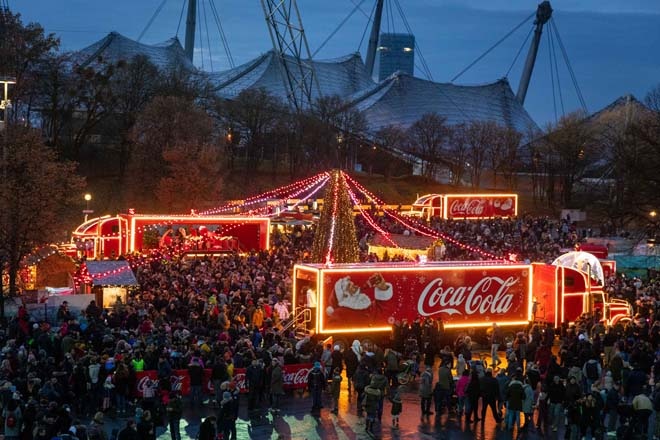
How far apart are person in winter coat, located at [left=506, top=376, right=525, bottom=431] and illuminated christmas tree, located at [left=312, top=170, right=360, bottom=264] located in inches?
408

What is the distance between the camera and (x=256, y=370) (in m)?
17.2

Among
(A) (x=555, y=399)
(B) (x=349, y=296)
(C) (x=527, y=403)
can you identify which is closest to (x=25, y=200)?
(B) (x=349, y=296)

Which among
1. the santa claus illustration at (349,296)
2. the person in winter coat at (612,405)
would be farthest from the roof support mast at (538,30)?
the person in winter coat at (612,405)

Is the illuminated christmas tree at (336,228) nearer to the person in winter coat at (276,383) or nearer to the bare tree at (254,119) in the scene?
the person in winter coat at (276,383)

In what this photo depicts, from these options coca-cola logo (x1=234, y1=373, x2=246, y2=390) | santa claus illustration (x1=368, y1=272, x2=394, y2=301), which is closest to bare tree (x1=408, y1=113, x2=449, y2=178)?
santa claus illustration (x1=368, y1=272, x2=394, y2=301)

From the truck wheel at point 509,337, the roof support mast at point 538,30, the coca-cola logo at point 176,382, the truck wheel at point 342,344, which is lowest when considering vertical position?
the coca-cola logo at point 176,382

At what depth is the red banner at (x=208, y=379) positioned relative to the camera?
17078 mm

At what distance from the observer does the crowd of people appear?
14.7 meters

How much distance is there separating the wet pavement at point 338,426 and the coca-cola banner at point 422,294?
4613 millimetres

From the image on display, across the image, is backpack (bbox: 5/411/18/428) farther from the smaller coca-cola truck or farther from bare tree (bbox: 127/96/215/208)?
bare tree (bbox: 127/96/215/208)

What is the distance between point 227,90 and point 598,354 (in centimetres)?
7885

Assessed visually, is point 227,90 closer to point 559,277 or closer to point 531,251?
point 531,251

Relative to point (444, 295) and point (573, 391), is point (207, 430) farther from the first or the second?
point (444, 295)

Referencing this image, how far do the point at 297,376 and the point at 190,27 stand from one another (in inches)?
3876
